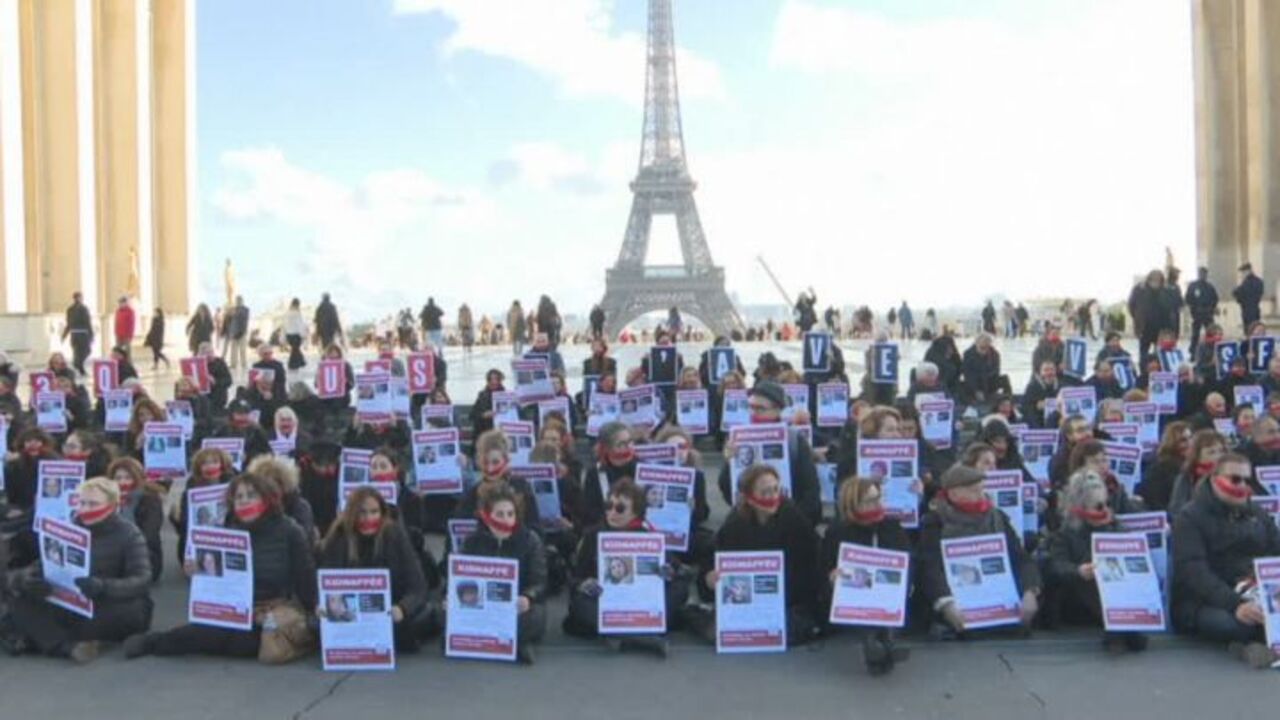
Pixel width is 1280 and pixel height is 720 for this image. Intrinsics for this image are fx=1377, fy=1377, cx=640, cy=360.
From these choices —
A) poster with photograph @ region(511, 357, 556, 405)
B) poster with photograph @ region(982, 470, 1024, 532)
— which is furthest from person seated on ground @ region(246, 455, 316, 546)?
poster with photograph @ region(511, 357, 556, 405)

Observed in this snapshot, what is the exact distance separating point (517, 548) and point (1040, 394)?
9588 mm

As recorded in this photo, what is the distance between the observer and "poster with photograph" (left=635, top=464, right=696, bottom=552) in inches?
387

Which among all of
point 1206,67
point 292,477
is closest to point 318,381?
point 292,477

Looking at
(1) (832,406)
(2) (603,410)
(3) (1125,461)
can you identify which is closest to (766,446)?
(3) (1125,461)

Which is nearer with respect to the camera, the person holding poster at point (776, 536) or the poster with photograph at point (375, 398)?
the person holding poster at point (776, 536)

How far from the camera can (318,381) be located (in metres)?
17.5

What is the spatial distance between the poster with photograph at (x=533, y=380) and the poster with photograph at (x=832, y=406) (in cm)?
321

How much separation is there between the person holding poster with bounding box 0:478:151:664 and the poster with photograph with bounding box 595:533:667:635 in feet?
9.52

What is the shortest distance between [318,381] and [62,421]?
10.4ft

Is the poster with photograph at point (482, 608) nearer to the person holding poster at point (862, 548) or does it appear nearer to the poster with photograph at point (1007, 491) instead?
the person holding poster at point (862, 548)

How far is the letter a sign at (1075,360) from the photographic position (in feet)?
56.2

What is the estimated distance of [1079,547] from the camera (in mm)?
8836

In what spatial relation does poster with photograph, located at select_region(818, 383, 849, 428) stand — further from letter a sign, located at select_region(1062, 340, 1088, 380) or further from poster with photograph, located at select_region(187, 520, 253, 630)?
poster with photograph, located at select_region(187, 520, 253, 630)

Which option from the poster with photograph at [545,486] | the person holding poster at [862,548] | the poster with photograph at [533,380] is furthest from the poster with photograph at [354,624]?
the poster with photograph at [533,380]
